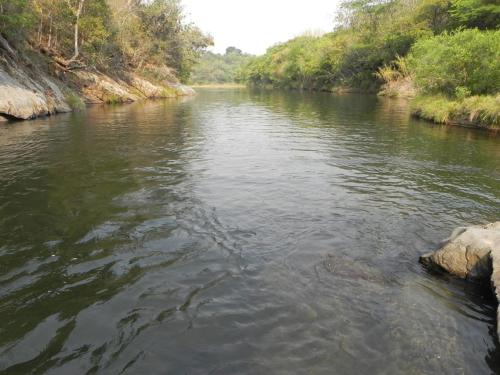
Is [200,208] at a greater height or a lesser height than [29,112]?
lesser

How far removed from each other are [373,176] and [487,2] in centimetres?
4561

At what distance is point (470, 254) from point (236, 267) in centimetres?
434

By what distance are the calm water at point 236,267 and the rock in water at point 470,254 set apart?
28 cm

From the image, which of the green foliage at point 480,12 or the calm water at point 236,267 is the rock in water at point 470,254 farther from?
the green foliage at point 480,12

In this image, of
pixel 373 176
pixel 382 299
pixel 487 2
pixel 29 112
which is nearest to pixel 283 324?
pixel 382 299

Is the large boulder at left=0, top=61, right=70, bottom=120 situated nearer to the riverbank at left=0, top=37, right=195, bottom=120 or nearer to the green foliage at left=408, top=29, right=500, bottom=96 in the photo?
the riverbank at left=0, top=37, right=195, bottom=120

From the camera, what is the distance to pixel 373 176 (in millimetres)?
13773

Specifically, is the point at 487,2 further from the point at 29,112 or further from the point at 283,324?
the point at 283,324

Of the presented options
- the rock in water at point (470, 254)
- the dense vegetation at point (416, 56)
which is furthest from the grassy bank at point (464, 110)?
the rock in water at point (470, 254)

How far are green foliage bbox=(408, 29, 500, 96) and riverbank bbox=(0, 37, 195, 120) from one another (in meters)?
29.3

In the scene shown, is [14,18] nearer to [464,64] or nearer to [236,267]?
[236,267]

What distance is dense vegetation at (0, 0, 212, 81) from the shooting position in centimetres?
3238

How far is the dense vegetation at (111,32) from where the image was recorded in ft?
106

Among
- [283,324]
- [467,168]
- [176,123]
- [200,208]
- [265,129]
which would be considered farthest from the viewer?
[176,123]
